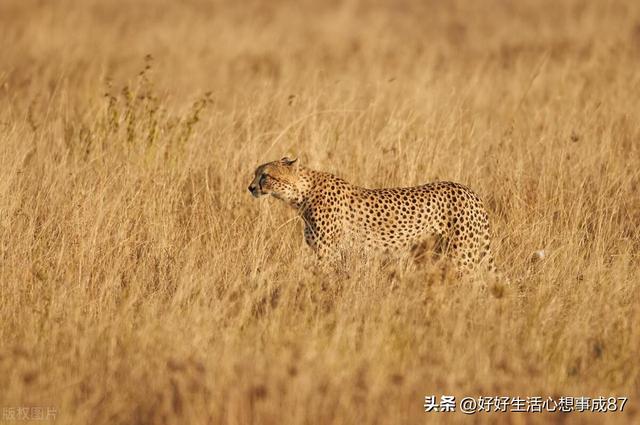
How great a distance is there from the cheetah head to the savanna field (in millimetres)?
312

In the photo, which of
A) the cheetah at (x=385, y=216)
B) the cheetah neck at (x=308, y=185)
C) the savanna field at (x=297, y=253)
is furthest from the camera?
the cheetah neck at (x=308, y=185)

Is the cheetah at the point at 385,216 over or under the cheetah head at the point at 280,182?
under

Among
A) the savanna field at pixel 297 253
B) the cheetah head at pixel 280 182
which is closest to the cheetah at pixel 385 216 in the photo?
the cheetah head at pixel 280 182

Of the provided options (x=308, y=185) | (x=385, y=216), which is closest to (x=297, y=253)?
(x=308, y=185)

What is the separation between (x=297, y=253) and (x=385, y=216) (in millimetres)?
531

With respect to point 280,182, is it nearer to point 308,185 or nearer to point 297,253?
point 308,185

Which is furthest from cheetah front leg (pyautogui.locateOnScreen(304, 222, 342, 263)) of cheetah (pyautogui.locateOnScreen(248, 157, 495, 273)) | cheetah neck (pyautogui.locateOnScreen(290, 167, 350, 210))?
cheetah neck (pyautogui.locateOnScreen(290, 167, 350, 210))

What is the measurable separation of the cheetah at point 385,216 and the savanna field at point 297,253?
170 millimetres

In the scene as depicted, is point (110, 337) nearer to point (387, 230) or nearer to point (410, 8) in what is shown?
point (387, 230)

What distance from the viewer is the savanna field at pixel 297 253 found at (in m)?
3.87

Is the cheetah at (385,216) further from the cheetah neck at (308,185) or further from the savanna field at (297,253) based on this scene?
the savanna field at (297,253)

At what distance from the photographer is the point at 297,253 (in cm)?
563

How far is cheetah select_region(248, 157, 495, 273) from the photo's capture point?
545 cm

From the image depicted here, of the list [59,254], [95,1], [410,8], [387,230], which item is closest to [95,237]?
[59,254]
